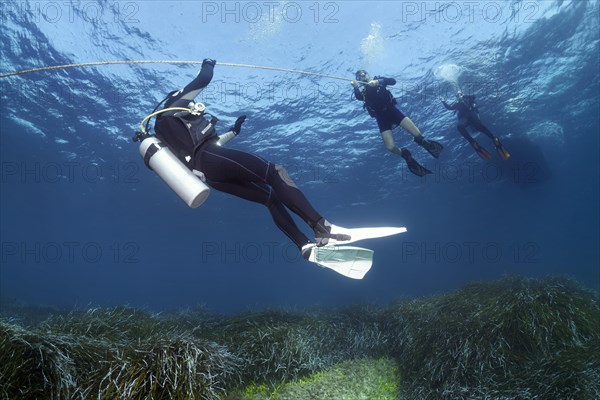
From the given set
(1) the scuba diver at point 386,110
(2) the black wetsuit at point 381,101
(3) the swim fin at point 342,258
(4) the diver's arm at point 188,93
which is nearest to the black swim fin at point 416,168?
(1) the scuba diver at point 386,110

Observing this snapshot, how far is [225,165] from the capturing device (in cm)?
449

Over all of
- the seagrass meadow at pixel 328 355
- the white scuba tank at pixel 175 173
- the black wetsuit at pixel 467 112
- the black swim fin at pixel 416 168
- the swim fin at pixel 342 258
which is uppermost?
the black wetsuit at pixel 467 112

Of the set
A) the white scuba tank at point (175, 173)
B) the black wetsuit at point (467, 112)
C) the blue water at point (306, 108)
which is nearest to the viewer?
the white scuba tank at point (175, 173)

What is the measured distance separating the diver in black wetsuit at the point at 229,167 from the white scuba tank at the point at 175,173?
22 cm

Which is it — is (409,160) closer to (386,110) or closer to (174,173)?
(386,110)

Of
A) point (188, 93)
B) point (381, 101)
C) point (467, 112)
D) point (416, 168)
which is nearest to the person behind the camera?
point (188, 93)

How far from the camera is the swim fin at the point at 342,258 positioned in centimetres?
452

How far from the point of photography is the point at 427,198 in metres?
36.5

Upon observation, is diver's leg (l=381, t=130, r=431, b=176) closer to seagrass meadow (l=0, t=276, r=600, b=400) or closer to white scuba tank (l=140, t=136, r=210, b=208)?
seagrass meadow (l=0, t=276, r=600, b=400)

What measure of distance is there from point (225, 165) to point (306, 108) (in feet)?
52.9

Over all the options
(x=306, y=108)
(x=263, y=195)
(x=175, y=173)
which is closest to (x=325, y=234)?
(x=263, y=195)

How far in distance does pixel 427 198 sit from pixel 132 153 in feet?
95.9

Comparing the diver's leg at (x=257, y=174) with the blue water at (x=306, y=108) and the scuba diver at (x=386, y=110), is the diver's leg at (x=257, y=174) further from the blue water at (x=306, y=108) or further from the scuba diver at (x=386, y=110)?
the scuba diver at (x=386, y=110)

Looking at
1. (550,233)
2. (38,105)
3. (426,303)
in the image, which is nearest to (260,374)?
(426,303)
